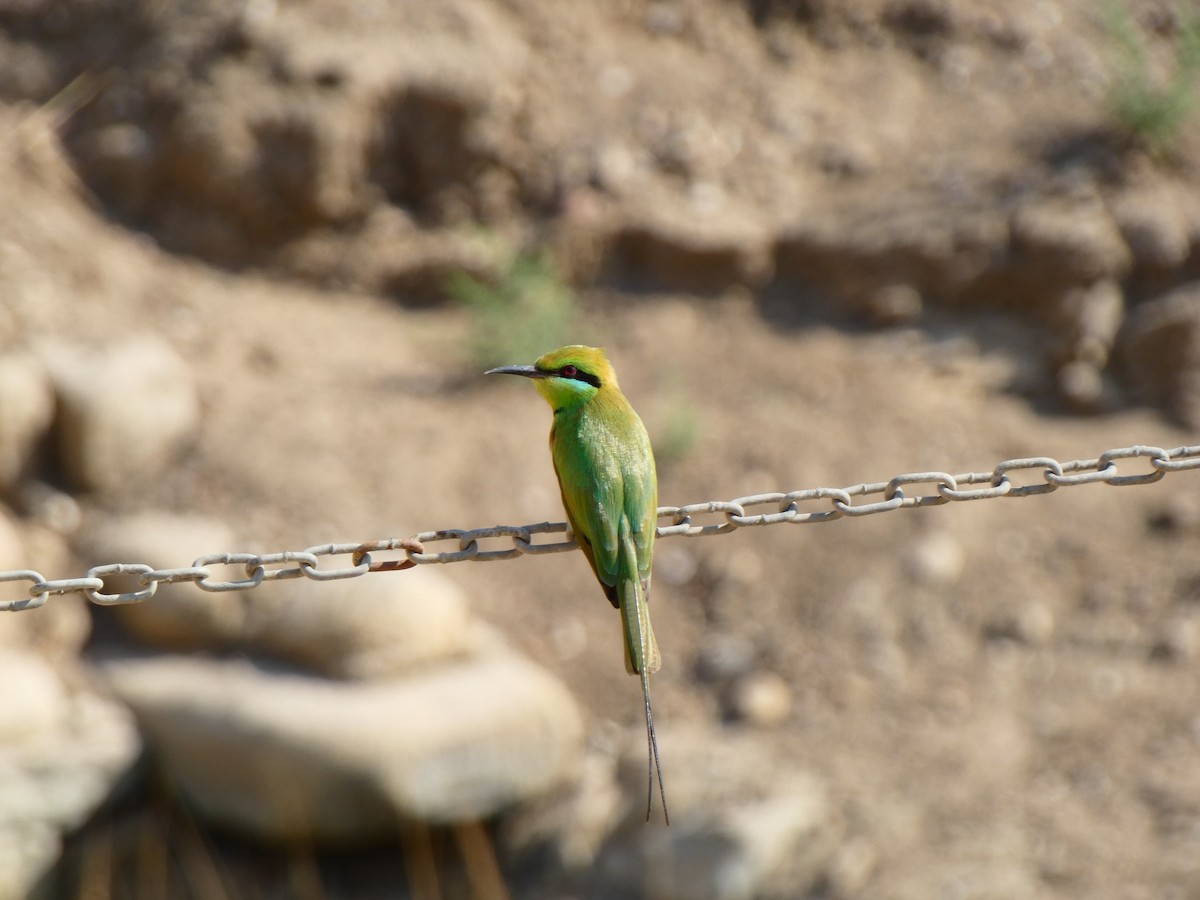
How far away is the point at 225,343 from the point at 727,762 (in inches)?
138

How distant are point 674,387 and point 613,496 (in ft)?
12.3

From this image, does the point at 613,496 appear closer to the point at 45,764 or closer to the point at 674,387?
the point at 45,764

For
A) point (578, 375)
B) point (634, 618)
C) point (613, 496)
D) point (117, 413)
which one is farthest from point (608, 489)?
point (117, 413)

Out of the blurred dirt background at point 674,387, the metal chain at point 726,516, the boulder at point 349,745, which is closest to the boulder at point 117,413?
the blurred dirt background at point 674,387

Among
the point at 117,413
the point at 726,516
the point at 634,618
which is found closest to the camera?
the point at 726,516

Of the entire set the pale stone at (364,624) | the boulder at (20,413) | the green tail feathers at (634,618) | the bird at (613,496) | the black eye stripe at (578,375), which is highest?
the boulder at (20,413)

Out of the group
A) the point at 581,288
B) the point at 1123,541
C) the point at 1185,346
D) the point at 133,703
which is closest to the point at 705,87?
the point at 581,288

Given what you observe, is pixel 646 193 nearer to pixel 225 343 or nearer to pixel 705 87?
pixel 705 87

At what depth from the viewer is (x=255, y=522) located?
615cm

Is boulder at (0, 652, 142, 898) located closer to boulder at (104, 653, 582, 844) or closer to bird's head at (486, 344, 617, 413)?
boulder at (104, 653, 582, 844)

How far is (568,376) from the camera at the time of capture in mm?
3656

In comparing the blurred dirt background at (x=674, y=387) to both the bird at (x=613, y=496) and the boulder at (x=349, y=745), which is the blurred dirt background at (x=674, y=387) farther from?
the bird at (x=613, y=496)

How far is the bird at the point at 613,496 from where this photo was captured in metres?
3.19

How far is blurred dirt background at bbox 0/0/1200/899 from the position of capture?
532 cm
